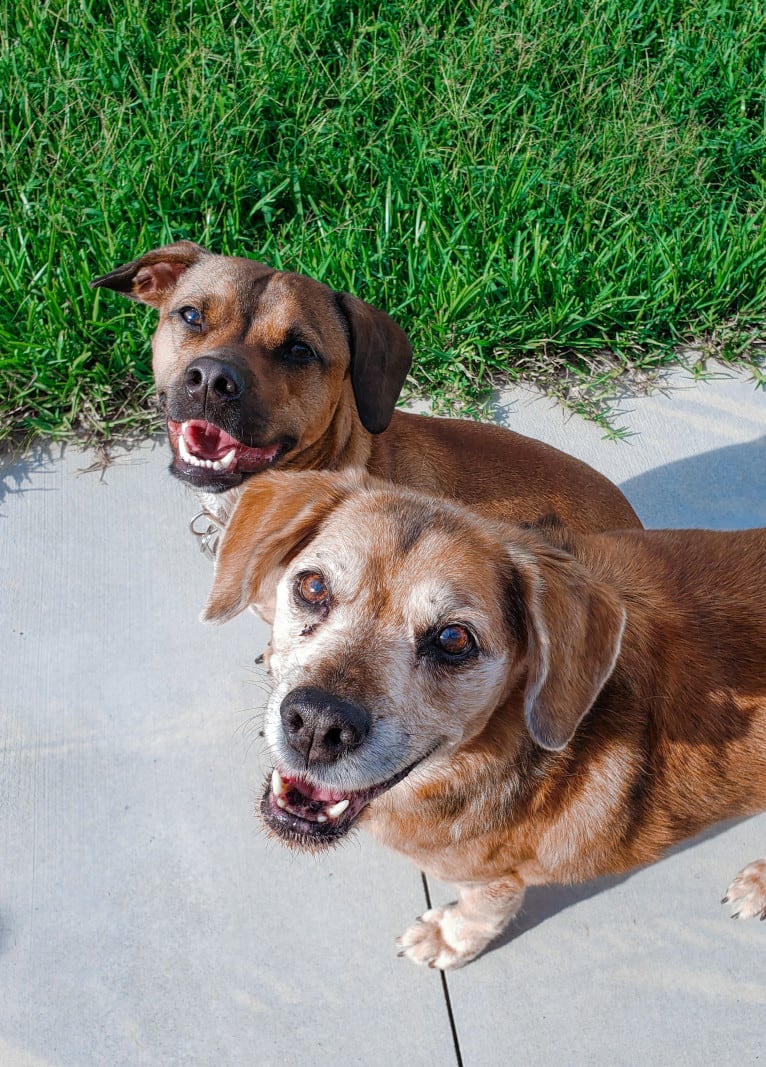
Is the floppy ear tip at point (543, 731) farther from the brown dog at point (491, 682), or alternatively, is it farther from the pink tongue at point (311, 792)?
the pink tongue at point (311, 792)

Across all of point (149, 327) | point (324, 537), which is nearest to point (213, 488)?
point (324, 537)

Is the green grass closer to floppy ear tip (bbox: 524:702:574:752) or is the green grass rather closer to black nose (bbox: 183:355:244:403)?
black nose (bbox: 183:355:244:403)

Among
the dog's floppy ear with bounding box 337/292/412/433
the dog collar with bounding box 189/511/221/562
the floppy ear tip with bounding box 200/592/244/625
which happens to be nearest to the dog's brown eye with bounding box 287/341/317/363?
the dog's floppy ear with bounding box 337/292/412/433

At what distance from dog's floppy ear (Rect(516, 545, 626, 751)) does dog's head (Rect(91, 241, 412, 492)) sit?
44.5 inches

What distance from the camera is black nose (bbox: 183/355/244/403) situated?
115 inches

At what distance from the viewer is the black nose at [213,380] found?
9.55 ft

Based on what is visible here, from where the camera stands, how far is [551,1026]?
2.80 meters

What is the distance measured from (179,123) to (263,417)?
2.47 metres

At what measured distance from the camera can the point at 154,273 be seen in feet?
11.3

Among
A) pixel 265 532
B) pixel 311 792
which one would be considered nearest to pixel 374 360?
pixel 265 532

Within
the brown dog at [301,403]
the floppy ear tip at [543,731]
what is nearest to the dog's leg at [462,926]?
the floppy ear tip at [543,731]

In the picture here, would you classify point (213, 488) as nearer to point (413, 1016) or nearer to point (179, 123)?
point (413, 1016)

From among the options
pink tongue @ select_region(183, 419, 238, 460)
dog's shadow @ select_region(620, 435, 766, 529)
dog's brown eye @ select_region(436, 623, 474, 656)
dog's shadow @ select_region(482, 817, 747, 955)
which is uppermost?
dog's brown eye @ select_region(436, 623, 474, 656)

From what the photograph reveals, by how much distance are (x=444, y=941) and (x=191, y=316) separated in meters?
2.23
